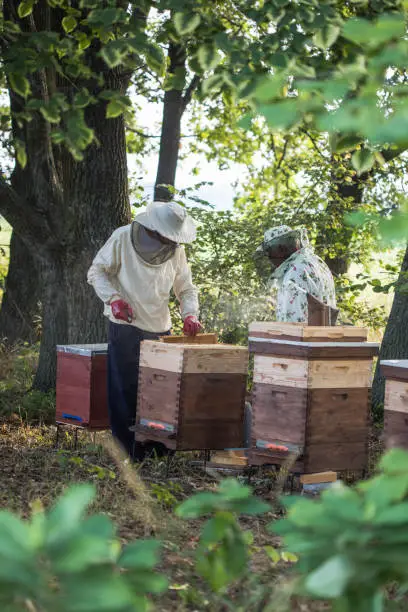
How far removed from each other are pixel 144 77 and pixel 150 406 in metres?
7.61

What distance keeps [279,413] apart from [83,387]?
1.69 meters

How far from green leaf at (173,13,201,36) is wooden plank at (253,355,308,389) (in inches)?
74.3

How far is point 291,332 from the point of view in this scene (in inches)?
177

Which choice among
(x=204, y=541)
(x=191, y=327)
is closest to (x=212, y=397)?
(x=191, y=327)

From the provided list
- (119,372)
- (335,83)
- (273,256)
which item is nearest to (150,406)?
(119,372)

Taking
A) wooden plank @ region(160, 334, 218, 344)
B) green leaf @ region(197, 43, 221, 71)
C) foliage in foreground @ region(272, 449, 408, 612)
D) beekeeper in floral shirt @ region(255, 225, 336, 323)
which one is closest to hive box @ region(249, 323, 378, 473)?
beekeeper in floral shirt @ region(255, 225, 336, 323)

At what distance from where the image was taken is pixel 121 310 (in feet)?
17.4

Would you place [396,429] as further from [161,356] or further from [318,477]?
[161,356]

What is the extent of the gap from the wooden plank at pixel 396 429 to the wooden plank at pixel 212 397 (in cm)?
120

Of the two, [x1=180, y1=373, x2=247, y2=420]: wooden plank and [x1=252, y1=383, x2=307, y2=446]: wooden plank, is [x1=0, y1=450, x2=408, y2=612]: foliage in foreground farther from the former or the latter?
[x1=180, y1=373, x2=247, y2=420]: wooden plank

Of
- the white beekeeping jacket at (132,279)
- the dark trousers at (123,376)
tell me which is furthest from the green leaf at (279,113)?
the dark trousers at (123,376)

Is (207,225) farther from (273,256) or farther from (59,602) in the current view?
(59,602)

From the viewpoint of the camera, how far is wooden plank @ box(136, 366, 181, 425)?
5.02 metres

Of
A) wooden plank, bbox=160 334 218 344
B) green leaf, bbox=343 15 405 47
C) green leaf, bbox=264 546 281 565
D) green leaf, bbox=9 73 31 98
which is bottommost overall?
green leaf, bbox=264 546 281 565
